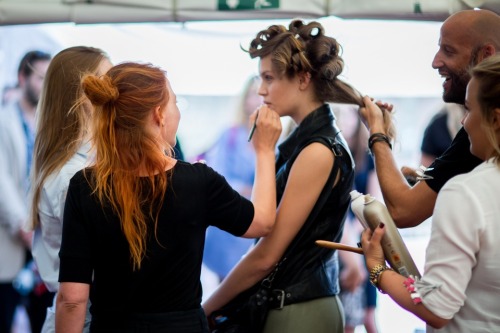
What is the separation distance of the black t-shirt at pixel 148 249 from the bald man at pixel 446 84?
58 centimetres

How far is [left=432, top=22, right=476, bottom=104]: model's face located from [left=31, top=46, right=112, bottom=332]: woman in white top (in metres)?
1.07

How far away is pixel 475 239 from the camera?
5.38 ft

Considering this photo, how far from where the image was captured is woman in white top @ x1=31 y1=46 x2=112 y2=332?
2.26 metres

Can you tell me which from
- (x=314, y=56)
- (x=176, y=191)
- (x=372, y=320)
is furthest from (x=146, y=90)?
(x=372, y=320)

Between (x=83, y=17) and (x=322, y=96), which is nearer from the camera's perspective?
(x=322, y=96)

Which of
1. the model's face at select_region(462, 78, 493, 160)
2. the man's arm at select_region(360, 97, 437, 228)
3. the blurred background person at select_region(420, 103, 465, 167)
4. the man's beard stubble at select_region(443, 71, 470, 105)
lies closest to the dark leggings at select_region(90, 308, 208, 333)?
the man's arm at select_region(360, 97, 437, 228)

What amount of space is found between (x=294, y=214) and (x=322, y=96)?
17.1 inches

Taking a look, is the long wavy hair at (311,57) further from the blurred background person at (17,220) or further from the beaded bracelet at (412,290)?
the blurred background person at (17,220)

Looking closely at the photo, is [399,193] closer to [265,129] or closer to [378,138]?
[378,138]

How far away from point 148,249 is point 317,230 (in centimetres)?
62

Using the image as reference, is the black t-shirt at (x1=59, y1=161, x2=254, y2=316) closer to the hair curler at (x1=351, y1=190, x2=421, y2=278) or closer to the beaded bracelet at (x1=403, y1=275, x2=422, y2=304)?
the hair curler at (x1=351, y1=190, x2=421, y2=278)

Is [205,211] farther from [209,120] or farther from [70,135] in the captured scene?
[209,120]

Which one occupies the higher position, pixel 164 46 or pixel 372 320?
pixel 164 46

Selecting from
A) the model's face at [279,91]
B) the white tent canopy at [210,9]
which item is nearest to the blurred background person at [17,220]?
the white tent canopy at [210,9]
